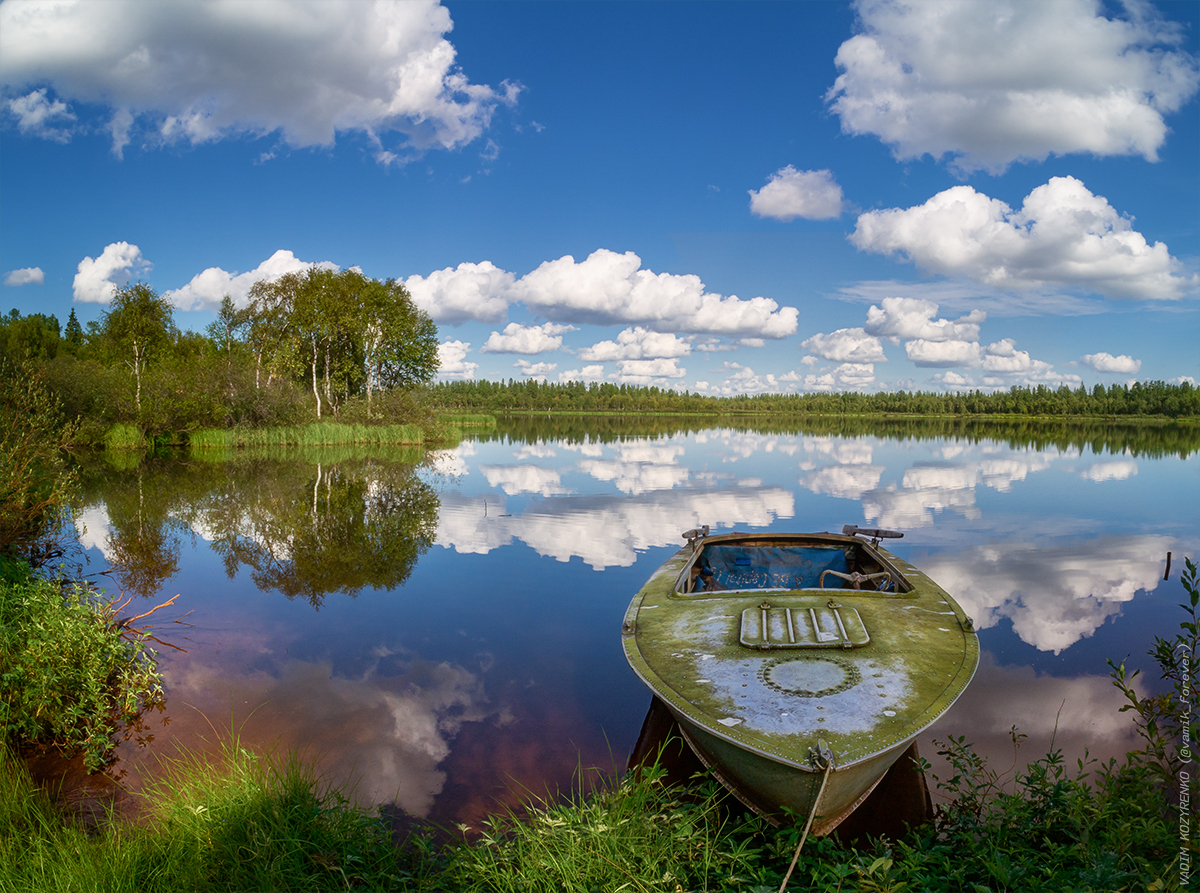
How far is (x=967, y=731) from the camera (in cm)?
637

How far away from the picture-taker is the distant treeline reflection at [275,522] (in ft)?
39.6

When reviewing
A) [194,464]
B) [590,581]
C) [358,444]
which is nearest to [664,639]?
[590,581]

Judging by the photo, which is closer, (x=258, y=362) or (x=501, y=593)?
(x=501, y=593)

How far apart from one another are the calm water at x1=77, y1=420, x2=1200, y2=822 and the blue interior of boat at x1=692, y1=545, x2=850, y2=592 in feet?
5.56

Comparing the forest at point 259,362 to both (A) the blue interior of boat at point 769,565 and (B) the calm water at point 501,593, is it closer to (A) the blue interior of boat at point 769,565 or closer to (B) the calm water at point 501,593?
(B) the calm water at point 501,593

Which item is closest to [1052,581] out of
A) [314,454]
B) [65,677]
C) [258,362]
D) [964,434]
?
[65,677]

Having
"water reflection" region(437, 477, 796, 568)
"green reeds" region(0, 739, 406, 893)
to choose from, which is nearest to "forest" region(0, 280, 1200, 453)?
"water reflection" region(437, 477, 796, 568)

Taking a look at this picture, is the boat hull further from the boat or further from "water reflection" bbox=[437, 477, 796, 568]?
"water reflection" bbox=[437, 477, 796, 568]

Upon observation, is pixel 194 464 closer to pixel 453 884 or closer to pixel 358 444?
pixel 358 444

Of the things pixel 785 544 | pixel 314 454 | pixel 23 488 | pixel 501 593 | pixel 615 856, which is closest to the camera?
pixel 615 856

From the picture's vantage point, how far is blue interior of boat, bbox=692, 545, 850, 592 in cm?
898

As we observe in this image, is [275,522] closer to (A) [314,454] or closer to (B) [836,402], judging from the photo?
(A) [314,454]

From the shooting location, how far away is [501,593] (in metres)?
11.0

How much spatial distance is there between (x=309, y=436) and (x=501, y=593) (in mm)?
30630
